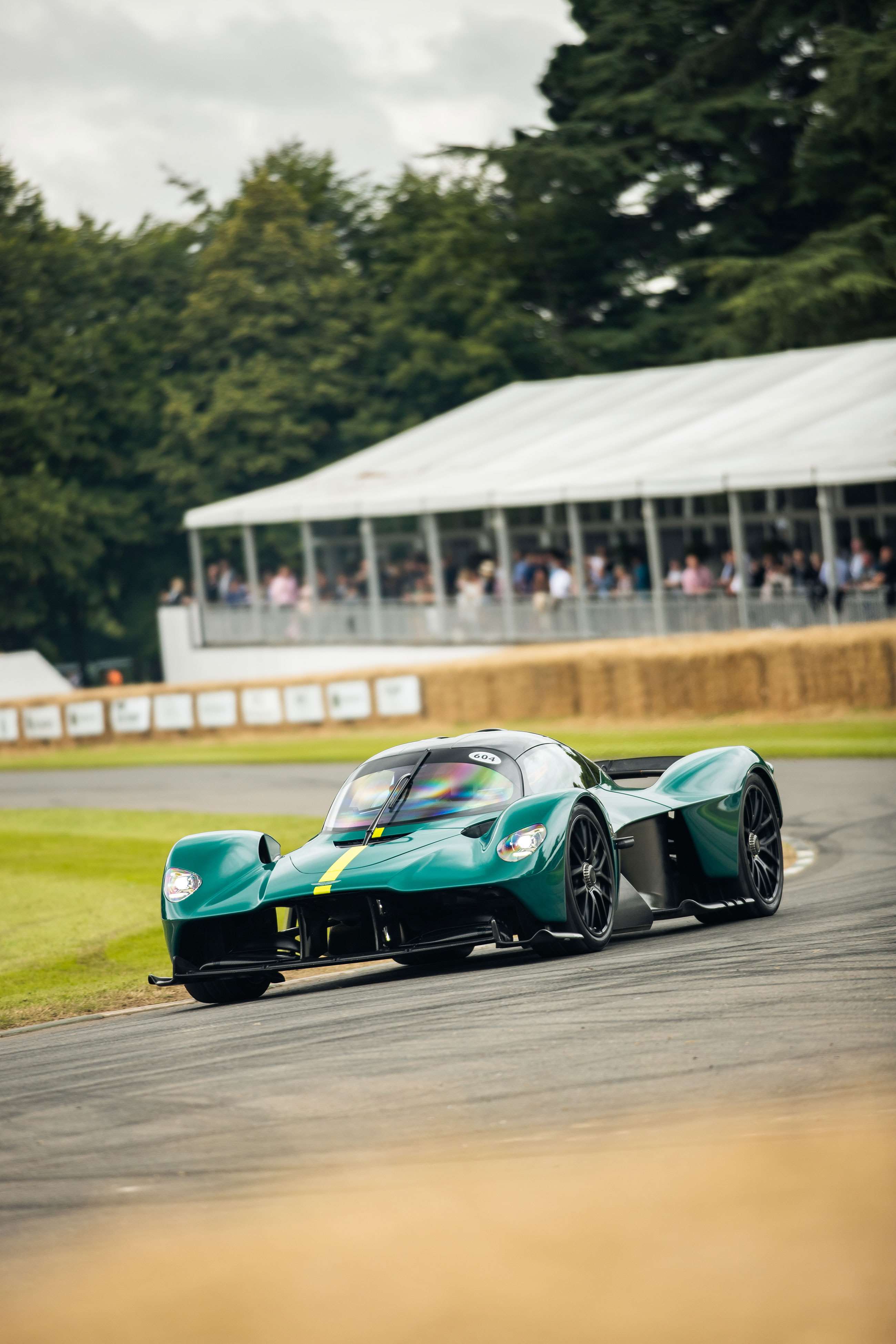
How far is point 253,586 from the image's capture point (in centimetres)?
4878

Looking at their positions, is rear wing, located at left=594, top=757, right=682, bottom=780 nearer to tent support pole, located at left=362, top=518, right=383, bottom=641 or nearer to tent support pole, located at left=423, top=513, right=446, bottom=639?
tent support pole, located at left=423, top=513, right=446, bottom=639

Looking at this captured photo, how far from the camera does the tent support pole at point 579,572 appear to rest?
38.4m

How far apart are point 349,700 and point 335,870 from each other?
77.9 feet

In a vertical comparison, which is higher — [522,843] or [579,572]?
[579,572]

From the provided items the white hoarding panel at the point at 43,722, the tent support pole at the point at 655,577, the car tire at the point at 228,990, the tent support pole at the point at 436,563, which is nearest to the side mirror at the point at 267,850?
the car tire at the point at 228,990

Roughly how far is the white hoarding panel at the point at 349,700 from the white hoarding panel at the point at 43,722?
6.38m

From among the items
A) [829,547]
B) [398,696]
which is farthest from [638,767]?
[829,547]

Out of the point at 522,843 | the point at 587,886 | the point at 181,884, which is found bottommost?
the point at 587,886

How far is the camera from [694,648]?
29.5 meters

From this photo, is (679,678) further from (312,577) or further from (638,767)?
(312,577)

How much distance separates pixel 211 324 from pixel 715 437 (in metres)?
23.4

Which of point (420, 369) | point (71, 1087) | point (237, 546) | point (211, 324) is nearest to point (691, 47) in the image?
point (420, 369)

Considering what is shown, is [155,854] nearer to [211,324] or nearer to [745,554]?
[745,554]

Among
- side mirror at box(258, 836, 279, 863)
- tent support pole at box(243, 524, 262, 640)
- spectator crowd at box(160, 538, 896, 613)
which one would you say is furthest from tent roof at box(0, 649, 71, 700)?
side mirror at box(258, 836, 279, 863)
